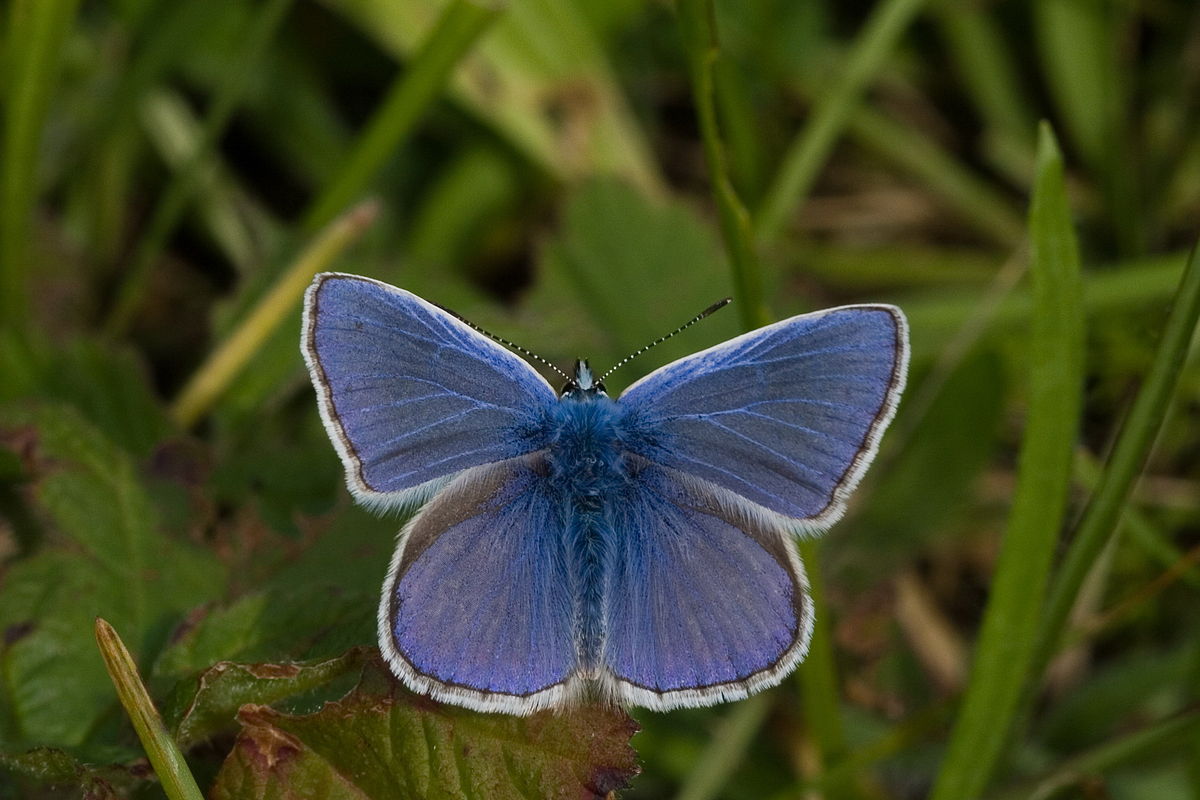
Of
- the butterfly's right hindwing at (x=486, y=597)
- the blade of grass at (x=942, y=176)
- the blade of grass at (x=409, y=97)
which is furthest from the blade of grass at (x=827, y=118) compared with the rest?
the butterfly's right hindwing at (x=486, y=597)

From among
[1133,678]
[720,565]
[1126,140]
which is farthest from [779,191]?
A: [720,565]

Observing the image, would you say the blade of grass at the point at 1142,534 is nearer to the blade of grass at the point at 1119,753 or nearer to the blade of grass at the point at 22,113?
the blade of grass at the point at 1119,753

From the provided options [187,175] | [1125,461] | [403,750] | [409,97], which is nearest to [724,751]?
[1125,461]

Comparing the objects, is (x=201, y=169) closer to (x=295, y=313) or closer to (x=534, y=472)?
(x=295, y=313)

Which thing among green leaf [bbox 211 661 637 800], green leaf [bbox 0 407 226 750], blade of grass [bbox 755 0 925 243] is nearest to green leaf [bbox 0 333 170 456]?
green leaf [bbox 0 407 226 750]

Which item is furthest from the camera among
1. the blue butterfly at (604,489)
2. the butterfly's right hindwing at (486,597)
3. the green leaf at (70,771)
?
the blue butterfly at (604,489)

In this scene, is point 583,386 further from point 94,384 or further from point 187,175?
point 187,175
